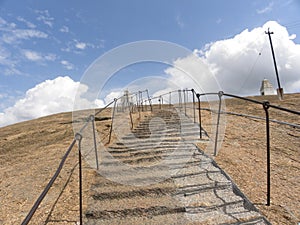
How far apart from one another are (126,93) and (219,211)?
7.79 m

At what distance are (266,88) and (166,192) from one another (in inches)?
850

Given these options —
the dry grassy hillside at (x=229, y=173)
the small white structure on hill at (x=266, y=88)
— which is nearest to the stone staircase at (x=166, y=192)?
the dry grassy hillside at (x=229, y=173)

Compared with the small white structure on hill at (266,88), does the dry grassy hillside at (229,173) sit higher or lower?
lower

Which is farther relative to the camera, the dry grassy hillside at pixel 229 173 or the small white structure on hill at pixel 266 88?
the small white structure on hill at pixel 266 88

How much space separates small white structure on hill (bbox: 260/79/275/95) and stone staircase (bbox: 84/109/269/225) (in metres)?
19.5

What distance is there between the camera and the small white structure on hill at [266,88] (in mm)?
20797

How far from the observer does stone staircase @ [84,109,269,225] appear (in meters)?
2.55

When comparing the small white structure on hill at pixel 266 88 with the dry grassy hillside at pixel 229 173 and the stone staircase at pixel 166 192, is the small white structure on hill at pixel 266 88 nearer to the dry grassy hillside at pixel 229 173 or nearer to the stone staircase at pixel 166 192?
the dry grassy hillside at pixel 229 173

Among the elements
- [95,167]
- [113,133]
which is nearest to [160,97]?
[113,133]

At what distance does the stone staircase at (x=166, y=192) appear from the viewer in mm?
2555

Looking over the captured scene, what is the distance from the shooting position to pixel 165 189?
3082 millimetres

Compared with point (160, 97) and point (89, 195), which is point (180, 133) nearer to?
point (89, 195)

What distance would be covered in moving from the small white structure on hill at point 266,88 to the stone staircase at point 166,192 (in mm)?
19516

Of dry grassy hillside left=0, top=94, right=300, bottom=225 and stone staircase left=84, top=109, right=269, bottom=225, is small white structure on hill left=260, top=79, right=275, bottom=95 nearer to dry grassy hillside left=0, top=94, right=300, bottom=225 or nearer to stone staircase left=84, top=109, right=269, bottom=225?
dry grassy hillside left=0, top=94, right=300, bottom=225
